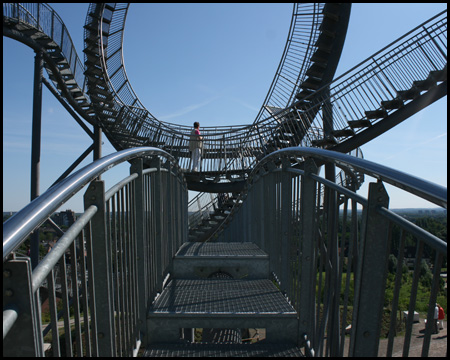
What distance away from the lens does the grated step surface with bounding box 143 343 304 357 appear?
8.57 feet

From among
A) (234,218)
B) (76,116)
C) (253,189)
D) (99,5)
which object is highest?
(99,5)

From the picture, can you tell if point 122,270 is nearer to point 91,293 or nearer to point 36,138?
A: point 91,293

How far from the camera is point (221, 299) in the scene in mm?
3229

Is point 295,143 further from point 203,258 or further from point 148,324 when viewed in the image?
point 148,324

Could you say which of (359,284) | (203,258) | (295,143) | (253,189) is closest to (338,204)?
(359,284)

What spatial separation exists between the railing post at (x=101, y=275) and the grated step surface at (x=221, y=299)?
911 millimetres

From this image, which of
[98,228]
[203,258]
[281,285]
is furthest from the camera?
[203,258]

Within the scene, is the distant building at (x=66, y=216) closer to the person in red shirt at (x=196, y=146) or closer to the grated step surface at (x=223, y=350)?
Answer: the grated step surface at (x=223, y=350)

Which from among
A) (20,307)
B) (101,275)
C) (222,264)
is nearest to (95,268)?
(101,275)

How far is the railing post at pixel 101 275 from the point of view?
1879mm

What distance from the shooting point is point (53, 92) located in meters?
10.7

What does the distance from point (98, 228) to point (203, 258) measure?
8.30ft

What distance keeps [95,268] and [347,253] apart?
5.07ft

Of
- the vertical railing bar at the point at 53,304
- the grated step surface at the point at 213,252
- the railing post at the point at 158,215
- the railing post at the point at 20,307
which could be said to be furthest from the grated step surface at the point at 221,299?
the railing post at the point at 20,307
